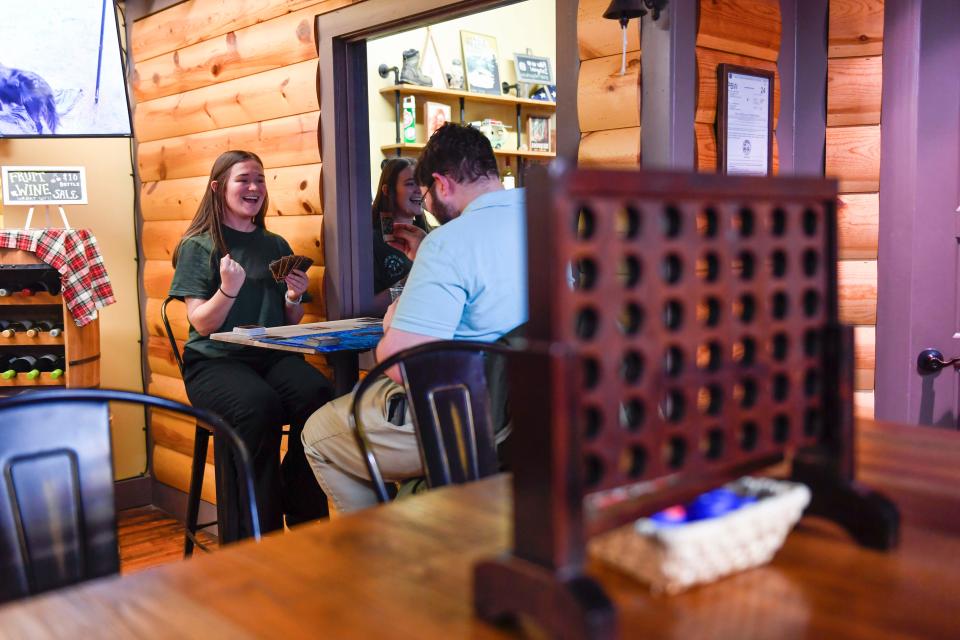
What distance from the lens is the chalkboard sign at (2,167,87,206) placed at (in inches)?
155

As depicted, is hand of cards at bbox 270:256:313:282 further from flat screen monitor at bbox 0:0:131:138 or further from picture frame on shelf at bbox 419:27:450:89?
picture frame on shelf at bbox 419:27:450:89

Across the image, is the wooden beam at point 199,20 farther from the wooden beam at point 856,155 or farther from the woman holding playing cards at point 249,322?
the wooden beam at point 856,155

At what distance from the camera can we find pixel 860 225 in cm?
295

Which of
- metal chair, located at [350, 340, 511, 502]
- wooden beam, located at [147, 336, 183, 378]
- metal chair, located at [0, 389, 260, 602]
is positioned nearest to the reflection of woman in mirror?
wooden beam, located at [147, 336, 183, 378]

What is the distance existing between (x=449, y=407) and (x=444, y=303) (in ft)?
2.09

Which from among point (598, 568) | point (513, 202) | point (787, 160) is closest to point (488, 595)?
point (598, 568)

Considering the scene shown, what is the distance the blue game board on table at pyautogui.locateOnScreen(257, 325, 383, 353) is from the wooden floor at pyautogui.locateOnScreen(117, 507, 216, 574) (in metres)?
1.35

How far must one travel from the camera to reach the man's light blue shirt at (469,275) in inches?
91.4

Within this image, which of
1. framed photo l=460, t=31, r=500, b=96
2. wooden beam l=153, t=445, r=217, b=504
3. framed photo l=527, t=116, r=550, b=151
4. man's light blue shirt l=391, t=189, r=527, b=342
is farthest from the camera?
framed photo l=527, t=116, r=550, b=151

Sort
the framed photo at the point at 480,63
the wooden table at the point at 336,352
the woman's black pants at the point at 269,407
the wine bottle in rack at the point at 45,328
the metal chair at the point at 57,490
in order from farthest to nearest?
the framed photo at the point at 480,63 → the wine bottle in rack at the point at 45,328 → the woman's black pants at the point at 269,407 → the wooden table at the point at 336,352 → the metal chair at the point at 57,490

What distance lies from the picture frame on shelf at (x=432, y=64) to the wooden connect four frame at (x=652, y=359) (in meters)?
5.16

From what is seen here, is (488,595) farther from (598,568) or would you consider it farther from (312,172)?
(312,172)

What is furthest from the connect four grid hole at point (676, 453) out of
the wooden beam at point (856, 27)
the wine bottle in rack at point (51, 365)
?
the wine bottle in rack at point (51, 365)

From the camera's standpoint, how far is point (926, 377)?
296 cm
